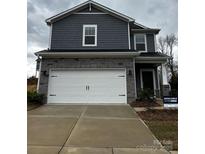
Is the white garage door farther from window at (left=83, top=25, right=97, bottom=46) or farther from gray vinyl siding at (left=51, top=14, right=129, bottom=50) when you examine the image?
window at (left=83, top=25, right=97, bottom=46)

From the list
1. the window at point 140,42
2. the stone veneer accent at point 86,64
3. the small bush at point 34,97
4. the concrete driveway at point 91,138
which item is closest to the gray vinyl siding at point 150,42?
the window at point 140,42

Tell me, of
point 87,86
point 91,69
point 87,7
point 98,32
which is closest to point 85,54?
point 91,69

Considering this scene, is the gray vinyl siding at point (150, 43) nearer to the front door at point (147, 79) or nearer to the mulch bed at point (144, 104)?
the front door at point (147, 79)

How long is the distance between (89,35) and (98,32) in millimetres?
658

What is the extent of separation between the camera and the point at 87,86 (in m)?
10.3

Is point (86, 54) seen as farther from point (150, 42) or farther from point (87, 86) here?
point (150, 42)

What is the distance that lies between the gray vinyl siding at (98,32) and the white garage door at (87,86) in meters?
1.97

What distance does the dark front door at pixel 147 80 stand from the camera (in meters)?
12.7

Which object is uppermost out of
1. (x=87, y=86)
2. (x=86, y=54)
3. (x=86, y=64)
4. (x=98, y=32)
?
(x=98, y=32)
